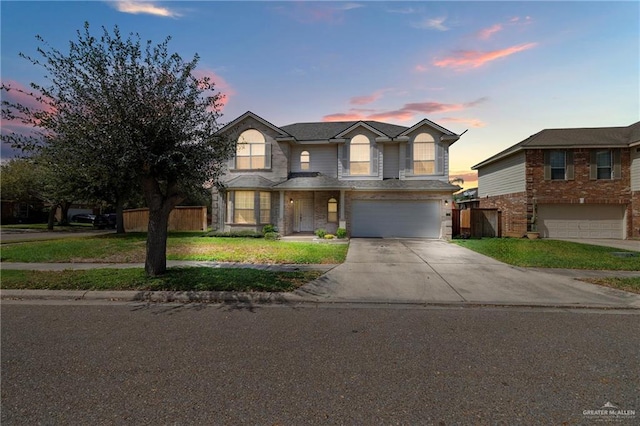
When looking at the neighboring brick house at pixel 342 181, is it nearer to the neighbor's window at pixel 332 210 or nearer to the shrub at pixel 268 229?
the neighbor's window at pixel 332 210

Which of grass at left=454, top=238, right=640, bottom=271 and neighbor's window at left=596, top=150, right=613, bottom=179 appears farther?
neighbor's window at left=596, top=150, right=613, bottom=179

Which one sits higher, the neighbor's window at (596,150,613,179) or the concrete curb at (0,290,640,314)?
the neighbor's window at (596,150,613,179)

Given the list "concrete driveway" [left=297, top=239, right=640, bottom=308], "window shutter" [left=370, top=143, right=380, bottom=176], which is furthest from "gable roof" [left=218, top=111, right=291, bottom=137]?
"concrete driveway" [left=297, top=239, right=640, bottom=308]

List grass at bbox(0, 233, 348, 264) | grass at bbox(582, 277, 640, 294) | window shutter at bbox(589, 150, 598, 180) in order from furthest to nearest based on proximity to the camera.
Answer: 1. window shutter at bbox(589, 150, 598, 180)
2. grass at bbox(0, 233, 348, 264)
3. grass at bbox(582, 277, 640, 294)

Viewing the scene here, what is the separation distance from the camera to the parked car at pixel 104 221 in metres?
30.4

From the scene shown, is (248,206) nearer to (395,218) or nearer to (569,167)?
(395,218)

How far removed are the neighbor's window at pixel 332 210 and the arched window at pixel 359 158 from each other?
210 cm

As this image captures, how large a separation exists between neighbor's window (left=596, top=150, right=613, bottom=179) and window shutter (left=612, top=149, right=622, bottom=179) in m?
0.18

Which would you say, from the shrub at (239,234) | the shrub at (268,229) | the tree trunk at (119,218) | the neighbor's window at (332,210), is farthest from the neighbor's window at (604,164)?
the tree trunk at (119,218)

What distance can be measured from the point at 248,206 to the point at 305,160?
4.62 meters

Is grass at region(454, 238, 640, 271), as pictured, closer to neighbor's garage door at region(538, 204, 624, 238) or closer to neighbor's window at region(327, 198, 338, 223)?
neighbor's garage door at region(538, 204, 624, 238)

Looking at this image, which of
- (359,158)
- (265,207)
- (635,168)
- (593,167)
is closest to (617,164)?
(635,168)

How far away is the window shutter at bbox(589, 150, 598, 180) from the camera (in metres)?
18.9

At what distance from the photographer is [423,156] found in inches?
731
